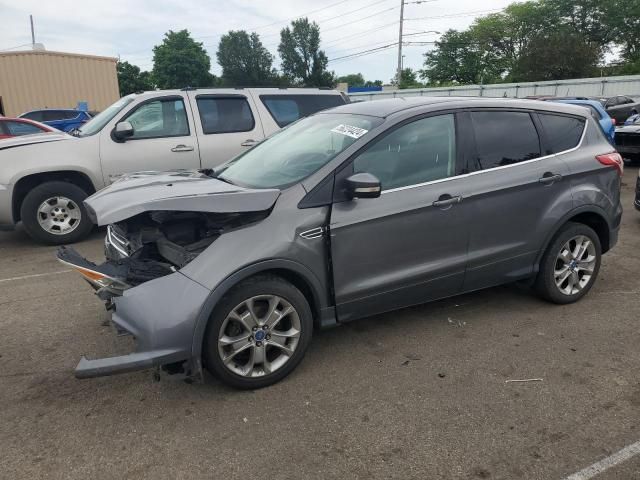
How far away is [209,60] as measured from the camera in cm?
7750

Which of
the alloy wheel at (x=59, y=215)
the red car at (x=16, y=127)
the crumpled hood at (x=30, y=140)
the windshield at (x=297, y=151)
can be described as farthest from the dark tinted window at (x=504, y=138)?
the red car at (x=16, y=127)

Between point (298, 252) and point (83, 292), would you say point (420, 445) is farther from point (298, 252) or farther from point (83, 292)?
point (83, 292)

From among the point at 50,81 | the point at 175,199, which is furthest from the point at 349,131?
the point at 50,81

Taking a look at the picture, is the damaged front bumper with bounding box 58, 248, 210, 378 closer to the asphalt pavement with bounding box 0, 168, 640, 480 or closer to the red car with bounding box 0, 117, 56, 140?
the asphalt pavement with bounding box 0, 168, 640, 480

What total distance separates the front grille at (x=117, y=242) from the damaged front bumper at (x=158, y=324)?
0.69 m

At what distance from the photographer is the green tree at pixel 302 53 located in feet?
297

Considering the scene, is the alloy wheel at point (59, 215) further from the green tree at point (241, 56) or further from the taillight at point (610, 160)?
the green tree at point (241, 56)

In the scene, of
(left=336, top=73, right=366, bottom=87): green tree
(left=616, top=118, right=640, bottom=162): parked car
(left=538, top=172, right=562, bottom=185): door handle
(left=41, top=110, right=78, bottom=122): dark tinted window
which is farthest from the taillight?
(left=336, top=73, right=366, bottom=87): green tree

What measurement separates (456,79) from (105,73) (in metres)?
57.5

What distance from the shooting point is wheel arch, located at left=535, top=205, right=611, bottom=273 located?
418cm

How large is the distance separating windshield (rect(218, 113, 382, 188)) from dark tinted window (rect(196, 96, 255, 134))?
10.3 ft

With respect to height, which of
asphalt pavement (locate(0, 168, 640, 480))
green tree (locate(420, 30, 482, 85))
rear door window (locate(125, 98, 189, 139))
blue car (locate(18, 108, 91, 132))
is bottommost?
asphalt pavement (locate(0, 168, 640, 480))

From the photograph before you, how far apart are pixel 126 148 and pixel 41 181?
1.13 m

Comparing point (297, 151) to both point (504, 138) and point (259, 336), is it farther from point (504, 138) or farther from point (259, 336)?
point (504, 138)
